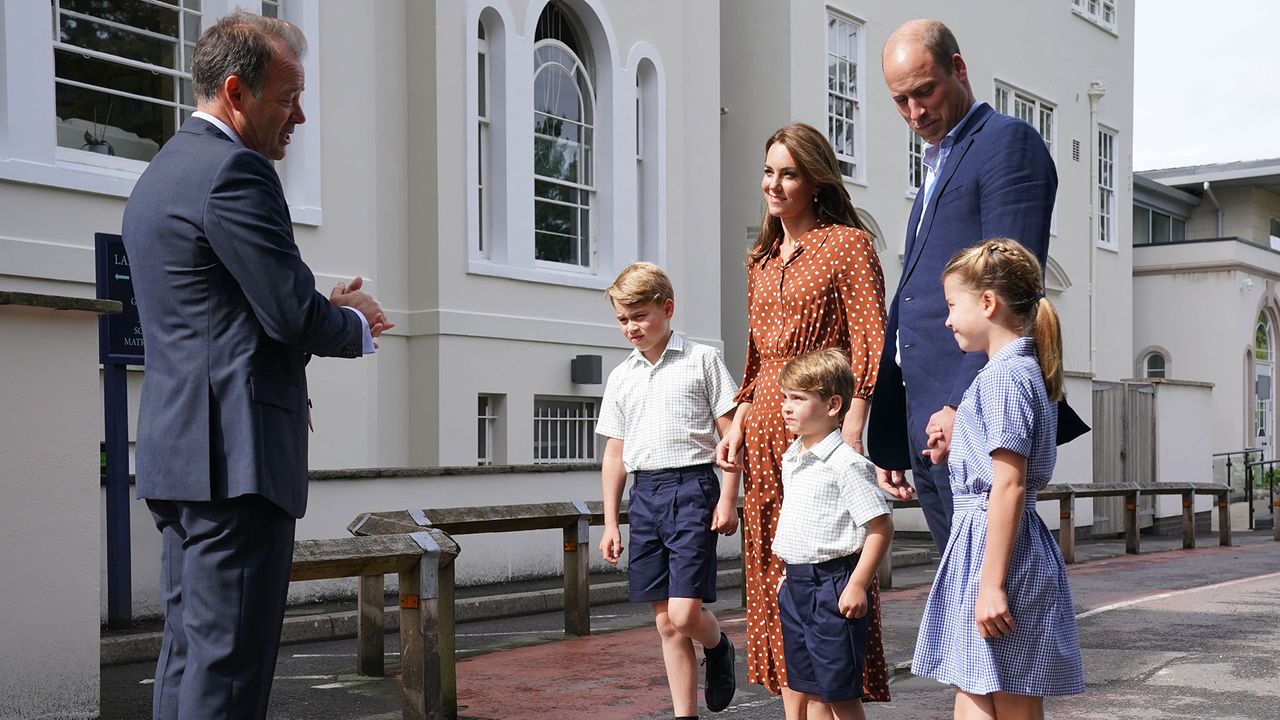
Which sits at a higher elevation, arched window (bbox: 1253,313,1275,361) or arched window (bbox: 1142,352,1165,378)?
arched window (bbox: 1253,313,1275,361)

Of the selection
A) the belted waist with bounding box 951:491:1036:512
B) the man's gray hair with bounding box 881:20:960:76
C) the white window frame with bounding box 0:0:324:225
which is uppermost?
the white window frame with bounding box 0:0:324:225

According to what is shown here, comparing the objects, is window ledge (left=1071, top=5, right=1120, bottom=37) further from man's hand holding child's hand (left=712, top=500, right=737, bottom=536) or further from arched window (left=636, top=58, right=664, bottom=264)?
man's hand holding child's hand (left=712, top=500, right=737, bottom=536)

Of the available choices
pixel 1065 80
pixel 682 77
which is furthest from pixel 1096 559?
pixel 1065 80

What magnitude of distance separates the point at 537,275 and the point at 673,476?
9.00 m

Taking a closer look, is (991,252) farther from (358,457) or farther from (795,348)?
(358,457)

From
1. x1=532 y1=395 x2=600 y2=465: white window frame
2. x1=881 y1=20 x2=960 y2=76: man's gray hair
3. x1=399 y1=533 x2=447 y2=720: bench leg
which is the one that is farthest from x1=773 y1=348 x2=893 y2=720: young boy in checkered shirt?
x1=532 y1=395 x2=600 y2=465: white window frame

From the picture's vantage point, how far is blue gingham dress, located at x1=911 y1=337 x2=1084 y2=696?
144 inches

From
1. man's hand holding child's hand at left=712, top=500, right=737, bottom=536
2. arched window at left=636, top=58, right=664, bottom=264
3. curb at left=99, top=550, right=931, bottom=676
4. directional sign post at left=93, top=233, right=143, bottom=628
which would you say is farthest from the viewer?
arched window at left=636, top=58, right=664, bottom=264

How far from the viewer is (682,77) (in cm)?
1662

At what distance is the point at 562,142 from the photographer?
49.7 feet

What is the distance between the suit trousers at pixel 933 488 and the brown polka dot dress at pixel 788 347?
1.42 ft

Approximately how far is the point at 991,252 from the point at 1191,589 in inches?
366

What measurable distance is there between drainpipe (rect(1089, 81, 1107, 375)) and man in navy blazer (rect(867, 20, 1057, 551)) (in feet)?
75.9

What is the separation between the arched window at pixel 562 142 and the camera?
1487cm
